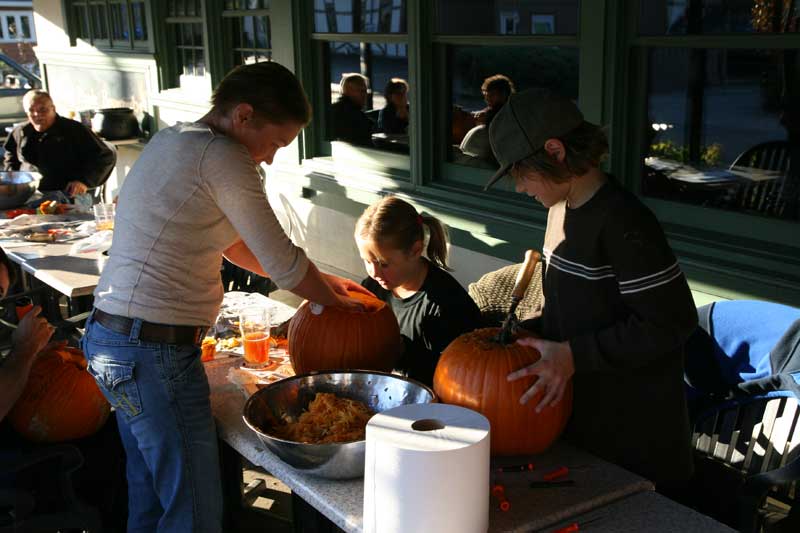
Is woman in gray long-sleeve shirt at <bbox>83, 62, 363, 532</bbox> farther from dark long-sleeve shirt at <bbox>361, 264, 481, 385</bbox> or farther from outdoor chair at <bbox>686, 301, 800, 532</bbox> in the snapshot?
outdoor chair at <bbox>686, 301, 800, 532</bbox>

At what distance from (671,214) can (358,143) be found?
2.73 meters

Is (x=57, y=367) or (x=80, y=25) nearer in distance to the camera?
(x=57, y=367)

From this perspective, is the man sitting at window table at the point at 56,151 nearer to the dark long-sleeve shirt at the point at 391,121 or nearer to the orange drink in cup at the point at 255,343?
the dark long-sleeve shirt at the point at 391,121

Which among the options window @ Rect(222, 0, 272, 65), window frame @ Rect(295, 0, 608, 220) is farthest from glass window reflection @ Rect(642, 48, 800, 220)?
window @ Rect(222, 0, 272, 65)

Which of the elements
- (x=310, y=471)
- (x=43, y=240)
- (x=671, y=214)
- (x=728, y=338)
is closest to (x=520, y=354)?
(x=310, y=471)

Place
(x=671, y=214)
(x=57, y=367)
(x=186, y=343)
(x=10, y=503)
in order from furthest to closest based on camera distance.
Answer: (x=671, y=214) < (x=57, y=367) < (x=10, y=503) < (x=186, y=343)

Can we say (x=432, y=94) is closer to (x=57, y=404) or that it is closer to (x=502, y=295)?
(x=502, y=295)

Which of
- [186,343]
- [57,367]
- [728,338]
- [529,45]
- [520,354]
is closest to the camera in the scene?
[520,354]

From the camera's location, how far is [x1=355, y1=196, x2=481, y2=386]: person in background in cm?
291

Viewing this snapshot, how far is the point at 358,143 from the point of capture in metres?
6.22

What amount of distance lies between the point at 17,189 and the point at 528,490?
17.6 feet

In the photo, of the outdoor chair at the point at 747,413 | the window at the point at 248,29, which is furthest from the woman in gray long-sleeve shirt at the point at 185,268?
the window at the point at 248,29

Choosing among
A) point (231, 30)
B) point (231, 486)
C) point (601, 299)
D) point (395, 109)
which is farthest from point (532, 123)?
point (231, 30)

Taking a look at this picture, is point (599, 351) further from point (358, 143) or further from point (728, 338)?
point (358, 143)
